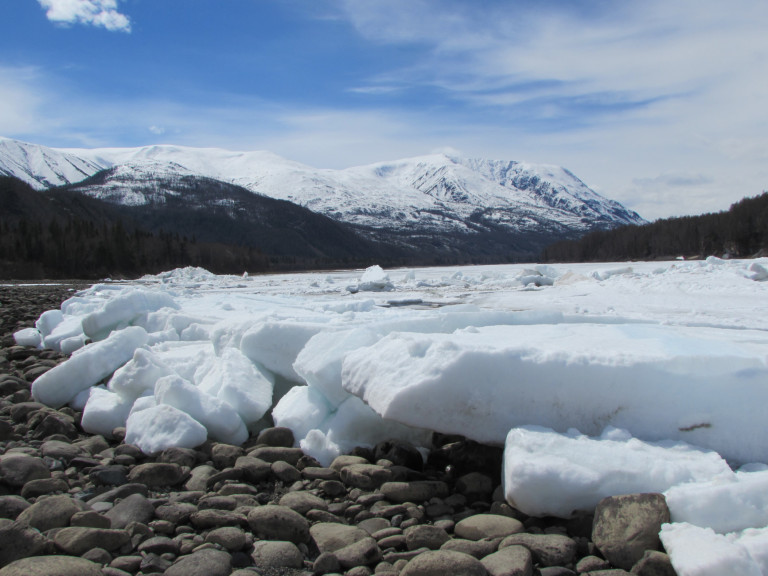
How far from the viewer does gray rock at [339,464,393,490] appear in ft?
10.7

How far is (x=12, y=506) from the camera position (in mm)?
2848

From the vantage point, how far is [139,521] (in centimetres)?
281

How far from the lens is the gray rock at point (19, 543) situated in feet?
7.82

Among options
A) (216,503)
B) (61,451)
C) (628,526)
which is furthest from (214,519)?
(628,526)

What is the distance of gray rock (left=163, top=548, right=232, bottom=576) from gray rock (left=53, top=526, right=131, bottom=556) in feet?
1.13

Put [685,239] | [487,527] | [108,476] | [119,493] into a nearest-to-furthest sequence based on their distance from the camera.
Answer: [487,527] < [119,493] < [108,476] < [685,239]

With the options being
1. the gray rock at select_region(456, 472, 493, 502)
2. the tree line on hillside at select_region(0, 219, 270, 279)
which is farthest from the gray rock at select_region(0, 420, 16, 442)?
the tree line on hillside at select_region(0, 219, 270, 279)

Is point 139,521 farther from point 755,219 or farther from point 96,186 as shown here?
point 96,186

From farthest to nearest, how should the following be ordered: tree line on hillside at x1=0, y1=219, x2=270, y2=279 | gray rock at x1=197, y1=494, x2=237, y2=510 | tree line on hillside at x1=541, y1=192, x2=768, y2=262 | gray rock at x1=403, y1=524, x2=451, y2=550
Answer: tree line on hillside at x1=541, y1=192, x2=768, y2=262, tree line on hillside at x1=0, y1=219, x2=270, y2=279, gray rock at x1=197, y1=494, x2=237, y2=510, gray rock at x1=403, y1=524, x2=451, y2=550

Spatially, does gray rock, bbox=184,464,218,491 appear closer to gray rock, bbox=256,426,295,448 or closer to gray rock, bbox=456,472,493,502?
gray rock, bbox=256,426,295,448

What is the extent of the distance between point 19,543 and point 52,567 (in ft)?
1.17

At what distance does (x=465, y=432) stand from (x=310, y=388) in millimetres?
1480

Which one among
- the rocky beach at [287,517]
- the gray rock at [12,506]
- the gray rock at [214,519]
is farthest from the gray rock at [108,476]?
the gray rock at [214,519]

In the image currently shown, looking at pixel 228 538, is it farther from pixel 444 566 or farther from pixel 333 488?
pixel 444 566
